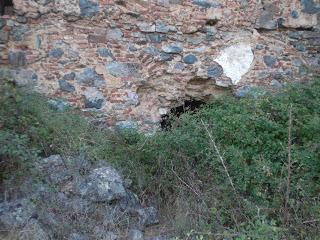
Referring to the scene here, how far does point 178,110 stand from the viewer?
7.08 m

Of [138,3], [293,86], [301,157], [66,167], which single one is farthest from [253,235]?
[138,3]

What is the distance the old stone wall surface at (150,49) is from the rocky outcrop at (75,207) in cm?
133

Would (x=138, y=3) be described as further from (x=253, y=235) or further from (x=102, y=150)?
(x=253, y=235)

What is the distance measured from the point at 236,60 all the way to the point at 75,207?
3121 millimetres

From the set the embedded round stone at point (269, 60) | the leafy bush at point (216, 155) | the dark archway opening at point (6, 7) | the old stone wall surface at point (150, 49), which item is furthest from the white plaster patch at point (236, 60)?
the dark archway opening at point (6, 7)

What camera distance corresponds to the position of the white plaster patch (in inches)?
268

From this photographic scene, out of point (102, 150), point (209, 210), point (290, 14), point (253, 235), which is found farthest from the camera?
point (290, 14)

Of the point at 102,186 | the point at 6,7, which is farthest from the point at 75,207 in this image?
the point at 6,7

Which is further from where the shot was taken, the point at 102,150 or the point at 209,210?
the point at 102,150

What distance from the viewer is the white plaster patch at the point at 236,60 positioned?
6797mm

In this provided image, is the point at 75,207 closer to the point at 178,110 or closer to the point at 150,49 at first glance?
the point at 150,49

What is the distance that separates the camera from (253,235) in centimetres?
427

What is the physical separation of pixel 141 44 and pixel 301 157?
251 cm

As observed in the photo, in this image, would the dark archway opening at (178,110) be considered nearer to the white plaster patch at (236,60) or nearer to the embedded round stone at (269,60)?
the white plaster patch at (236,60)
